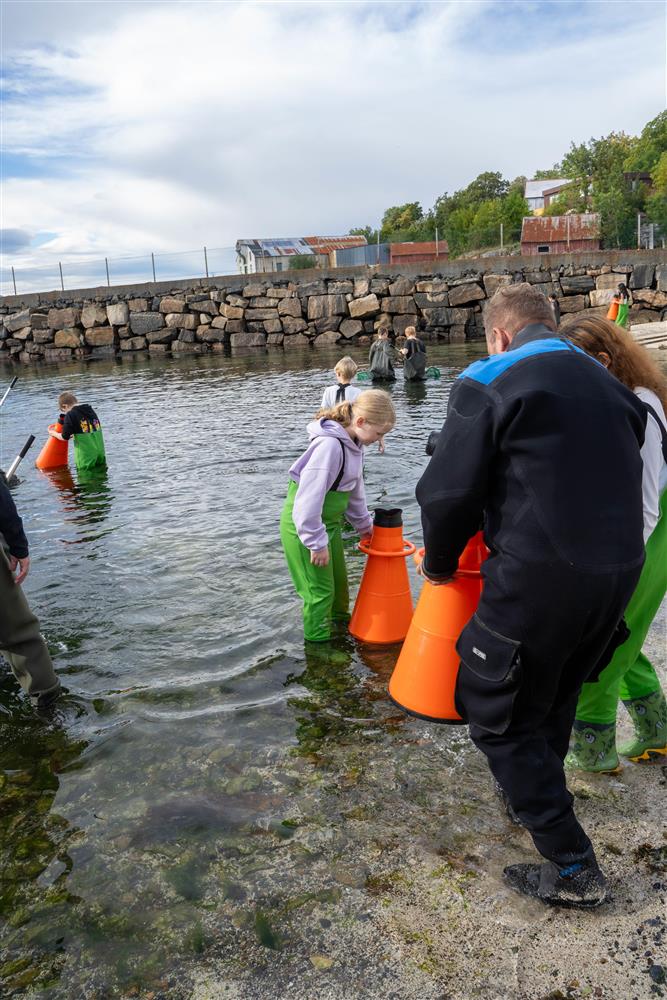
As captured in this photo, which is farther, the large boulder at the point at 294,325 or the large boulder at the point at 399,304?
the large boulder at the point at 294,325

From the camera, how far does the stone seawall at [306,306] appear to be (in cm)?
2864

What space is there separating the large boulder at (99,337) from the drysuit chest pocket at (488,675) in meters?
→ 32.2

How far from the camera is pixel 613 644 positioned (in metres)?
2.67

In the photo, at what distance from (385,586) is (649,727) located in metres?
1.88

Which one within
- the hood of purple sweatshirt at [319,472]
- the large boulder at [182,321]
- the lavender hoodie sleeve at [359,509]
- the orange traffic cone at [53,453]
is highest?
the large boulder at [182,321]

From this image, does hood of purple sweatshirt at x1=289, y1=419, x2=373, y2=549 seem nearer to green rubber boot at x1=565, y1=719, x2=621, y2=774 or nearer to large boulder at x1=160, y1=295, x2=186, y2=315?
green rubber boot at x1=565, y1=719, x2=621, y2=774

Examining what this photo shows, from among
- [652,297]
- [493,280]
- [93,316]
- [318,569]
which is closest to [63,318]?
[93,316]

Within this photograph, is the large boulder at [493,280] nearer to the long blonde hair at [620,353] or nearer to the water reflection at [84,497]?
the water reflection at [84,497]

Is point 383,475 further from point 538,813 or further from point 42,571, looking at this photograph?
point 538,813

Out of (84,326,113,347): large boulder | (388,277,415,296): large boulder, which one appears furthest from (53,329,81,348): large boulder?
(388,277,415,296): large boulder

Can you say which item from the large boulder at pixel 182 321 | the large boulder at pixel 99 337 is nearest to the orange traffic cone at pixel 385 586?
the large boulder at pixel 182 321

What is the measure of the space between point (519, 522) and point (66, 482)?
952cm

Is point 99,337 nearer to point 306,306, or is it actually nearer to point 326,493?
point 306,306

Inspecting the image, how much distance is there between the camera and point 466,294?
94.8 ft
